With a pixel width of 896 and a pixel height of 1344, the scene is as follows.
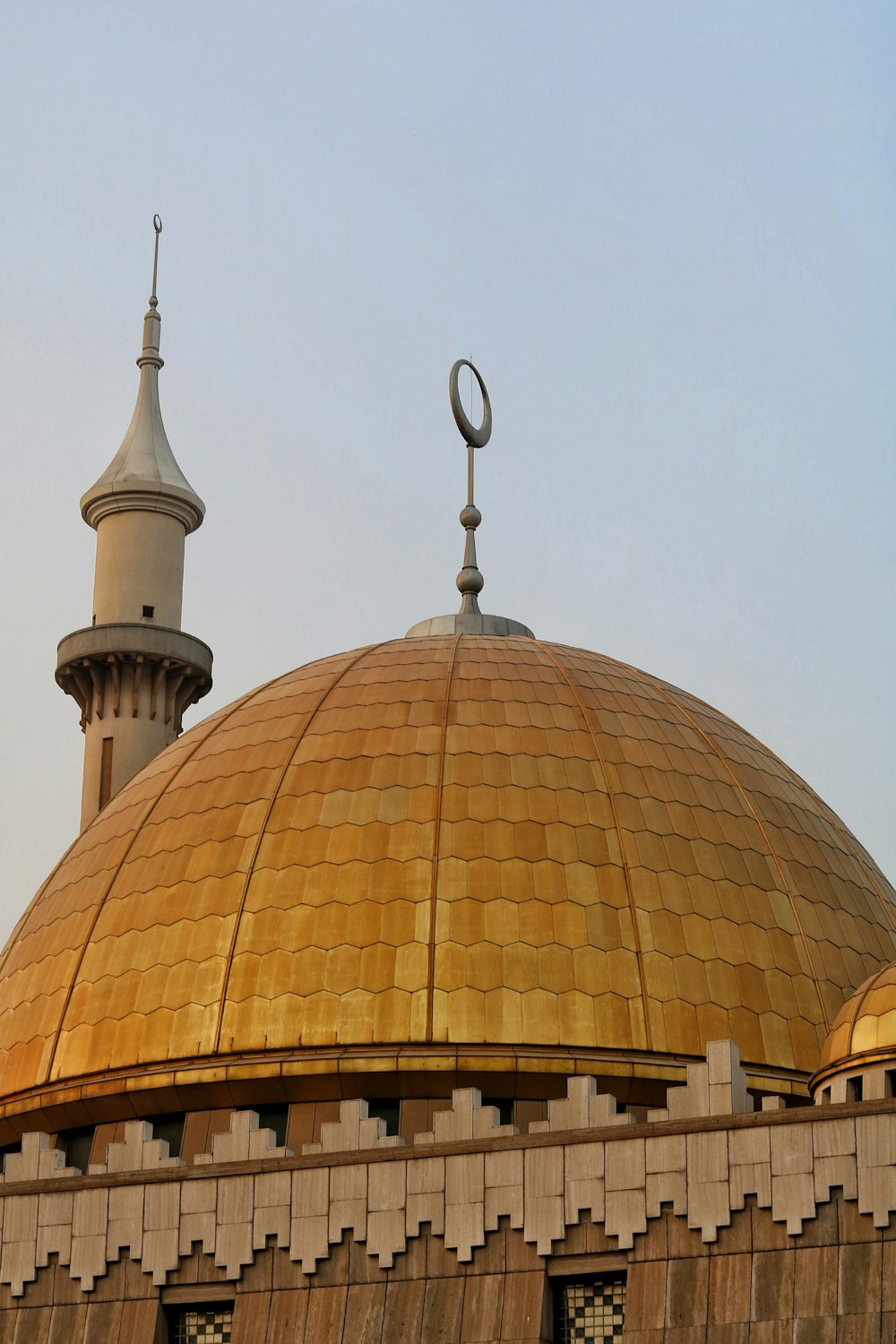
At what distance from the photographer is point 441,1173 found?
21.4m

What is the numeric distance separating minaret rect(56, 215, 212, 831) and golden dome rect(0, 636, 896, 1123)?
272 inches

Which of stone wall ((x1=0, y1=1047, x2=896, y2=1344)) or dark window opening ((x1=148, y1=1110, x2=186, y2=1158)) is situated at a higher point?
dark window opening ((x1=148, y1=1110, x2=186, y2=1158))

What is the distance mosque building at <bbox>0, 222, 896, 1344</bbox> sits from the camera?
20391 mm

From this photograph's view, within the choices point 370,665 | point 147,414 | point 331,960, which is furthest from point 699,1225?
point 147,414

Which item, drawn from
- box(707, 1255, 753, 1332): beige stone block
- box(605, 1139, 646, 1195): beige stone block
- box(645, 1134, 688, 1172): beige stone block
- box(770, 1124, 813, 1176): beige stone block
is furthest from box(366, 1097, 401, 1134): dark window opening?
box(770, 1124, 813, 1176): beige stone block

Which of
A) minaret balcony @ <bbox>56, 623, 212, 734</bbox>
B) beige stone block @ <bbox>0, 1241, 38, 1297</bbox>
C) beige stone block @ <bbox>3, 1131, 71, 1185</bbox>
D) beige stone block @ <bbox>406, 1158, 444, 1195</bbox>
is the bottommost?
beige stone block @ <bbox>0, 1241, 38, 1297</bbox>

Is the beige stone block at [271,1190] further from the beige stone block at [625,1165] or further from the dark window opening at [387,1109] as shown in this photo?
the dark window opening at [387,1109]

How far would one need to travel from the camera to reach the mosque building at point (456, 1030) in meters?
20.4

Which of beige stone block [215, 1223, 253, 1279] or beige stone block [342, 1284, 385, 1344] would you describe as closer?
beige stone block [342, 1284, 385, 1344]

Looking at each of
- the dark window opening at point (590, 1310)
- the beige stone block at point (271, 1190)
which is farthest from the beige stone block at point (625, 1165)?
the beige stone block at point (271, 1190)

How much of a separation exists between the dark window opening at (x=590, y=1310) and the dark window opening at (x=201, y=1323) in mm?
2958

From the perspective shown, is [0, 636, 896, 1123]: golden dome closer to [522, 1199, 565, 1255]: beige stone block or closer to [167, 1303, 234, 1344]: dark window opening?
[167, 1303, 234, 1344]: dark window opening

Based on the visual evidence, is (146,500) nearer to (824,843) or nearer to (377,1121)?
(824,843)

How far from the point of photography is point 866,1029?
2148cm
